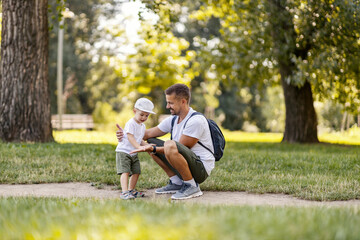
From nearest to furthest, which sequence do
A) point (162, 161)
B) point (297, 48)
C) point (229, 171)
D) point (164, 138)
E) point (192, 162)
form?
point (192, 162) < point (162, 161) < point (229, 171) < point (297, 48) < point (164, 138)

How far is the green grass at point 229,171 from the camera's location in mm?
6800

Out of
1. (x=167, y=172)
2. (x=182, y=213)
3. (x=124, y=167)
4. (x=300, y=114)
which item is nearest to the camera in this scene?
(x=182, y=213)

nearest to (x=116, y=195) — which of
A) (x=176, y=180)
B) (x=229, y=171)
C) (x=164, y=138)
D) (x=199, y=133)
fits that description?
(x=176, y=180)

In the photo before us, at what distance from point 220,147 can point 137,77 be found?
22.0m

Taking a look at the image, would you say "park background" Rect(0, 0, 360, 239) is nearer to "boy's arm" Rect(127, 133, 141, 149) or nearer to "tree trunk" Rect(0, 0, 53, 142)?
"tree trunk" Rect(0, 0, 53, 142)

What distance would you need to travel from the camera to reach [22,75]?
11477 mm

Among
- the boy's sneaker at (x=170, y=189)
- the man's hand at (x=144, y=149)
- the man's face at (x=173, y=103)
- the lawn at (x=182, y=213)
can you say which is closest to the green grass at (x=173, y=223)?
the lawn at (x=182, y=213)

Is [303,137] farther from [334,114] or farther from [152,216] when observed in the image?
[334,114]

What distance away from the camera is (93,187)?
23.4 feet

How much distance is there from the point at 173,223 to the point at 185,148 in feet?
8.71

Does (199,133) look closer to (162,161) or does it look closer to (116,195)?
(162,161)

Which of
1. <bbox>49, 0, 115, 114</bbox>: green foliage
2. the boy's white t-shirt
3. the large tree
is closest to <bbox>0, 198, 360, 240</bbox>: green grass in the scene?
the boy's white t-shirt

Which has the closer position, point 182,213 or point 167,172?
point 182,213

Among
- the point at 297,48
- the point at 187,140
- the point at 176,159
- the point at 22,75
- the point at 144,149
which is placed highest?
the point at 297,48
